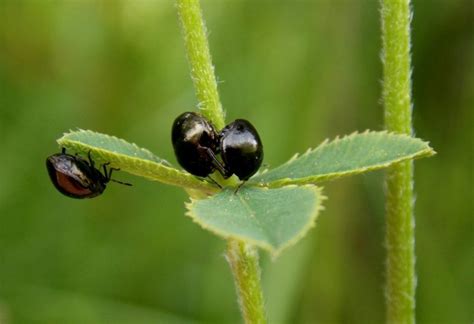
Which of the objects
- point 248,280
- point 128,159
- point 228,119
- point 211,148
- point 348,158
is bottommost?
point 248,280

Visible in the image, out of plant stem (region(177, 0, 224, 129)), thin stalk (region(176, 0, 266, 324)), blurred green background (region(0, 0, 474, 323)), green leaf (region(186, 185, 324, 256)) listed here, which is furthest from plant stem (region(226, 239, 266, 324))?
blurred green background (region(0, 0, 474, 323))

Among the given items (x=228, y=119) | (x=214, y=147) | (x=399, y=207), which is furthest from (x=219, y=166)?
(x=228, y=119)

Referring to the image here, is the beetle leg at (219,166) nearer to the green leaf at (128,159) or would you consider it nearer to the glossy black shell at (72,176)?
the green leaf at (128,159)

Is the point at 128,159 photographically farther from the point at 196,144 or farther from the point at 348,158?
the point at 348,158

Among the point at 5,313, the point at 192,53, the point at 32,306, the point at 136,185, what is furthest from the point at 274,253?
the point at 136,185

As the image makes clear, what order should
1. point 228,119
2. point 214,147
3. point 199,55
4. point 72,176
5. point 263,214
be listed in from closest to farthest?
point 263,214
point 199,55
point 214,147
point 72,176
point 228,119

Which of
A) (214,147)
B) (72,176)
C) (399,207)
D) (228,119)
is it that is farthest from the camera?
(228,119)
